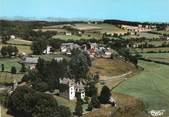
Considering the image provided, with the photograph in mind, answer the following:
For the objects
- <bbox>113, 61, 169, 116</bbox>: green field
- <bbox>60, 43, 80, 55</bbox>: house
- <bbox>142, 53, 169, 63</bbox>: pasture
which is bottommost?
<bbox>60, 43, 80, 55</bbox>: house

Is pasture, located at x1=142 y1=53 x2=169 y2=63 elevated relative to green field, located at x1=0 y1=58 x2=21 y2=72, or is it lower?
elevated

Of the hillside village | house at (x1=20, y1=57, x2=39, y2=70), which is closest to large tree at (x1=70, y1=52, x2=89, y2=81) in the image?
the hillside village

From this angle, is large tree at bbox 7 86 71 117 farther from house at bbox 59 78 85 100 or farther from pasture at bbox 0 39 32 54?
pasture at bbox 0 39 32 54

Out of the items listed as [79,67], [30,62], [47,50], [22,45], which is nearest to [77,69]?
[79,67]

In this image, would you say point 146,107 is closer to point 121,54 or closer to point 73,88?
point 73,88

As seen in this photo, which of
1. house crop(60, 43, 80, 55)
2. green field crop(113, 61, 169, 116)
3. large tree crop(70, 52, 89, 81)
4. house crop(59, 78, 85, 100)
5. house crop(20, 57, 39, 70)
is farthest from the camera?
house crop(60, 43, 80, 55)

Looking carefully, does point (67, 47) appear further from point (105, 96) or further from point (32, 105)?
point (32, 105)

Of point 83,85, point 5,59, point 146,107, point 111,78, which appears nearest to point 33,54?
point 5,59

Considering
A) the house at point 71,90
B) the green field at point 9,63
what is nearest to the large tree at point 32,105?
the house at point 71,90

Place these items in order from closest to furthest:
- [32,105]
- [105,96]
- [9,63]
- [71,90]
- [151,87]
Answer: [32,105], [105,96], [71,90], [151,87], [9,63]
